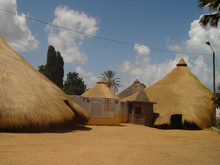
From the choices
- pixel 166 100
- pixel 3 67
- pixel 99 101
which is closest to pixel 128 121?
pixel 166 100

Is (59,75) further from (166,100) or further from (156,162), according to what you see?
(156,162)

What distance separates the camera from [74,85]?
41875 mm

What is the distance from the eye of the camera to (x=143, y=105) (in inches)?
640

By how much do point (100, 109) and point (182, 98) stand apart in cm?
683

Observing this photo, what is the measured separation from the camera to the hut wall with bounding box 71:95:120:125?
45.7ft

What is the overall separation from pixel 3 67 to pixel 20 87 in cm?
128

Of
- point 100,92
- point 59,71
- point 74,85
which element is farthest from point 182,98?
point 74,85

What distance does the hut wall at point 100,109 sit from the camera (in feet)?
45.7

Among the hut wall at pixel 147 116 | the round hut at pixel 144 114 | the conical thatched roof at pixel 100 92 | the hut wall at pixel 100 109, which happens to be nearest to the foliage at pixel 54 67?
the conical thatched roof at pixel 100 92

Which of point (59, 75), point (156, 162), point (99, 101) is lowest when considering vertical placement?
point (156, 162)

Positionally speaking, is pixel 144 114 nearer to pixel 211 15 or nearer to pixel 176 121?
pixel 176 121

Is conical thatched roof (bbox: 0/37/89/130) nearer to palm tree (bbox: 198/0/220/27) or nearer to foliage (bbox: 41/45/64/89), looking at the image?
palm tree (bbox: 198/0/220/27)

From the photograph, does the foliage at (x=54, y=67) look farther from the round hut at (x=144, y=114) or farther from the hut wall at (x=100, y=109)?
the hut wall at (x=100, y=109)

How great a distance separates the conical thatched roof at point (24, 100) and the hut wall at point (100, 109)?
3.63 metres
